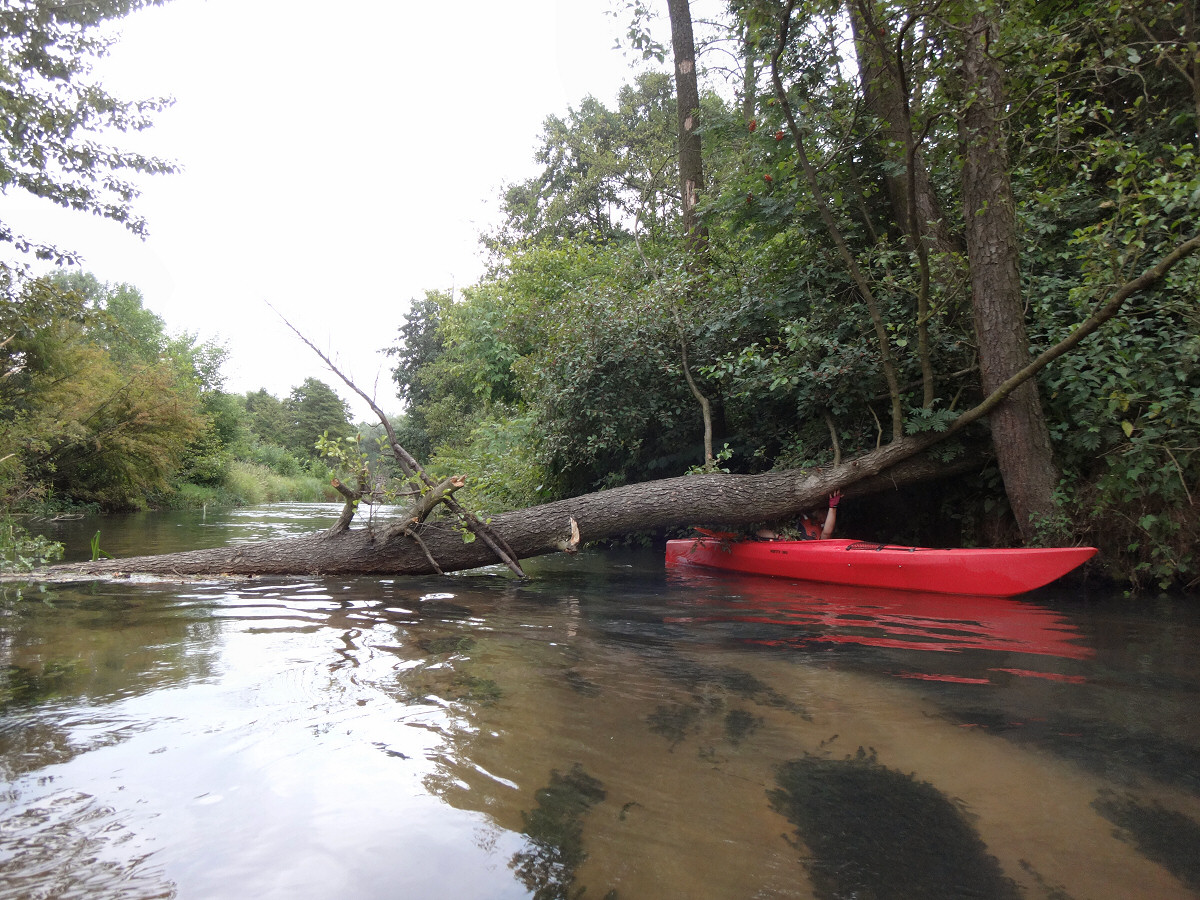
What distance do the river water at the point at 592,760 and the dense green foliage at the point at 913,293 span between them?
200 centimetres

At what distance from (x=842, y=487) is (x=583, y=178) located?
1743cm

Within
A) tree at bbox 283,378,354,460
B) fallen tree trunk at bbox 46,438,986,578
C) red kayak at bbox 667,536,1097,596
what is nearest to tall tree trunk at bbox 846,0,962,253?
fallen tree trunk at bbox 46,438,986,578

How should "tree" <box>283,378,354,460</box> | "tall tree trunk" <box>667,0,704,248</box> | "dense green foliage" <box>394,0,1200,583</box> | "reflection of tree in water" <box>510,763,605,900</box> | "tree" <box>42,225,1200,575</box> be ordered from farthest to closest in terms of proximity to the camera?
"tree" <box>283,378,354,460</box>
"tall tree trunk" <box>667,0,704,248</box>
"tree" <box>42,225,1200,575</box>
"dense green foliage" <box>394,0,1200,583</box>
"reflection of tree in water" <box>510,763,605,900</box>

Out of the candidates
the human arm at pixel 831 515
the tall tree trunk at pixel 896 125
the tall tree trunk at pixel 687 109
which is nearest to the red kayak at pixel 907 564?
the human arm at pixel 831 515

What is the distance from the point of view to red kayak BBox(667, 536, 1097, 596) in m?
5.20

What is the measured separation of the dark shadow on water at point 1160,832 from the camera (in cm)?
170

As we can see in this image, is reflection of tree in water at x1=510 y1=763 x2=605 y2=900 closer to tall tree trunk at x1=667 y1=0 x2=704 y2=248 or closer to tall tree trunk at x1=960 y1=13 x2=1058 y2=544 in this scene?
tall tree trunk at x1=960 y1=13 x2=1058 y2=544

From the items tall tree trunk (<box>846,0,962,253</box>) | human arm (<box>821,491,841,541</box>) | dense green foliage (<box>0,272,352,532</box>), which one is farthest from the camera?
dense green foliage (<box>0,272,352,532</box>)

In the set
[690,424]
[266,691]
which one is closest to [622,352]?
[690,424]

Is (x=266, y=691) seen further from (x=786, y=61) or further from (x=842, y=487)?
(x=786, y=61)

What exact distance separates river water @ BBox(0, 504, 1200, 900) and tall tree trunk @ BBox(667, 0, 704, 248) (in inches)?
314

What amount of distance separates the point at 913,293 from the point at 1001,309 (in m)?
0.75

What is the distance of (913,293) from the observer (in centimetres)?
638

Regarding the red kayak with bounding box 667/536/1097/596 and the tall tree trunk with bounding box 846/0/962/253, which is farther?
the tall tree trunk with bounding box 846/0/962/253
